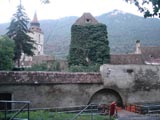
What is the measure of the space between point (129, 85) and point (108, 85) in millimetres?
1759

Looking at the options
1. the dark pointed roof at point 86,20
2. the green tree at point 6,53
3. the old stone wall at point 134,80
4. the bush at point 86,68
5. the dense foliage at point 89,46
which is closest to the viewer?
the old stone wall at point 134,80

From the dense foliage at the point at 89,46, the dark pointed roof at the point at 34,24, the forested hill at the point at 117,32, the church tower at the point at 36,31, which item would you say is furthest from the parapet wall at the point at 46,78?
the dark pointed roof at the point at 34,24

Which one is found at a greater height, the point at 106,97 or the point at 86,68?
the point at 86,68

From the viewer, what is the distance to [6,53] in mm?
43375

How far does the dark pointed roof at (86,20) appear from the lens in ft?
172

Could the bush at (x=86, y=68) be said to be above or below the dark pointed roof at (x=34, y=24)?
below

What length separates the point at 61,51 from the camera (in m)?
98.2

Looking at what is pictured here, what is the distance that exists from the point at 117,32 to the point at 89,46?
193ft

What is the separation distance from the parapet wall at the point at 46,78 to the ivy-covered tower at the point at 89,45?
22.3 metres

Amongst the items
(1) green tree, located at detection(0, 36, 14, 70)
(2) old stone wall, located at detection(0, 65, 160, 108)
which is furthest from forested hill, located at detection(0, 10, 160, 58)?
(2) old stone wall, located at detection(0, 65, 160, 108)

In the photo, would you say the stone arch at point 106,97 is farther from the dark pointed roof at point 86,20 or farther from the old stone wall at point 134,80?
the dark pointed roof at point 86,20

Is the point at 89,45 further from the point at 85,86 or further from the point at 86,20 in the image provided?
the point at 85,86

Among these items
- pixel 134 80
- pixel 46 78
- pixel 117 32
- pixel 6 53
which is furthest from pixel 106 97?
pixel 117 32

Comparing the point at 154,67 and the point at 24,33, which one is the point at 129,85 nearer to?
the point at 154,67
